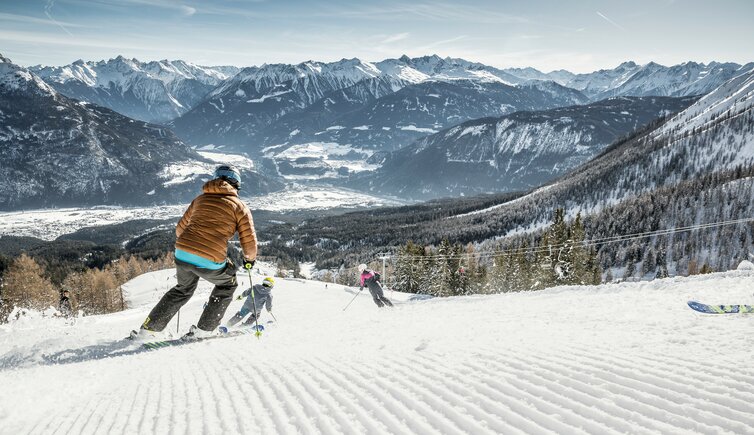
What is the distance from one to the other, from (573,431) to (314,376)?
12.0ft

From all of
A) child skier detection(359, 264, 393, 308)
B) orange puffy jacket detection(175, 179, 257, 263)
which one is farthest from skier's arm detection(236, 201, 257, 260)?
child skier detection(359, 264, 393, 308)

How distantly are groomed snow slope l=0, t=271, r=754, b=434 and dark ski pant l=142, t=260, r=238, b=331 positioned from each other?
596 millimetres

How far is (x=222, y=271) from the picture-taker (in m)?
8.62

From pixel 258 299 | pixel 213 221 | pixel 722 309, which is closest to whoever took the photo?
pixel 213 221

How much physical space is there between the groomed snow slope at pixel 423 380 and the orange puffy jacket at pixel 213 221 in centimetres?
201

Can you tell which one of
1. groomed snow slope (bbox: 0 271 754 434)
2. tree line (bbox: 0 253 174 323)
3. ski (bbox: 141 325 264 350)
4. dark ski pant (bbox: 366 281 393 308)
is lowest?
tree line (bbox: 0 253 174 323)

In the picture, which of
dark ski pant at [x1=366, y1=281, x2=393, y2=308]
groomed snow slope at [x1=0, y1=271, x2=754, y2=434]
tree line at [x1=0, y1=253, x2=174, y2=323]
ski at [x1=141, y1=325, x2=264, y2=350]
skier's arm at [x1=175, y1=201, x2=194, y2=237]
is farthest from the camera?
tree line at [x1=0, y1=253, x2=174, y2=323]

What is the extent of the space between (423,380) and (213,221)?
192 inches

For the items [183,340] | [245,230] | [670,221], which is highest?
[245,230]

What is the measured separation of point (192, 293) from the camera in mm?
9031

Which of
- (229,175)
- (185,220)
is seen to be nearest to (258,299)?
(185,220)

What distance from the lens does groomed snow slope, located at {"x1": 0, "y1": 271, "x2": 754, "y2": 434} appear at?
4434 millimetres

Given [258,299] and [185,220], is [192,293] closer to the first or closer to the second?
[185,220]

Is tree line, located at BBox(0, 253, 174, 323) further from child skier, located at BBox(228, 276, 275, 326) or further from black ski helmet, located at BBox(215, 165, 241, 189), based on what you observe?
black ski helmet, located at BBox(215, 165, 241, 189)
